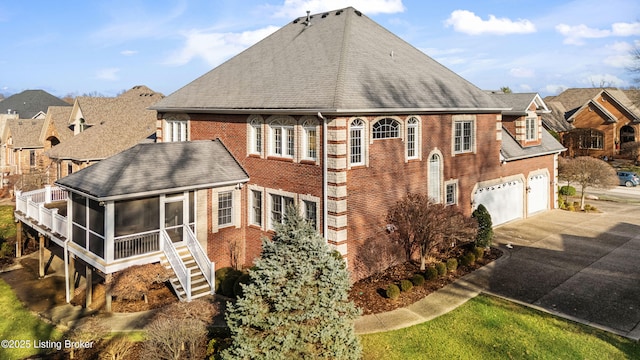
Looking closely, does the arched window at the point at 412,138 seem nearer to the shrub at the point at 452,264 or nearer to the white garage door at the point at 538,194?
the shrub at the point at 452,264

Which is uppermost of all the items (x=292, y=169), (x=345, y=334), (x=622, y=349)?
(x=292, y=169)

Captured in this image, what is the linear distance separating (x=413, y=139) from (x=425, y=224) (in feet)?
12.9

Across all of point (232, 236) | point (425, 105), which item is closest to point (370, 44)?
point (425, 105)

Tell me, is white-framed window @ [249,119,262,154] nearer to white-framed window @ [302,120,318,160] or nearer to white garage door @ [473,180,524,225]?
white-framed window @ [302,120,318,160]

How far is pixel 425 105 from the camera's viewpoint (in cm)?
1812

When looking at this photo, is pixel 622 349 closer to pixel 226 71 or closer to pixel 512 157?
pixel 512 157

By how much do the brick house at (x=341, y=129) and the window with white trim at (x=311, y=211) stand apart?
0.06 m

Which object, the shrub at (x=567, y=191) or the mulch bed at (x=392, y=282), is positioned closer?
the mulch bed at (x=392, y=282)

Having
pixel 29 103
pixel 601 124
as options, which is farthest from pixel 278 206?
pixel 29 103

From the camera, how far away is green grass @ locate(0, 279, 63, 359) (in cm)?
1303

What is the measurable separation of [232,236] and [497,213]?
594 inches

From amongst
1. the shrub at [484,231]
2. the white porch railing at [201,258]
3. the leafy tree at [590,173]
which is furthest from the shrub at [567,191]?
the white porch railing at [201,258]

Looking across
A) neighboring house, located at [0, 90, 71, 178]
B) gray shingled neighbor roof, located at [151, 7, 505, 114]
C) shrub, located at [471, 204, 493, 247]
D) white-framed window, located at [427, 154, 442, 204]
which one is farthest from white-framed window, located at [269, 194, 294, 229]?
neighboring house, located at [0, 90, 71, 178]

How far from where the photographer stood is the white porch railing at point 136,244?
50.3 ft
